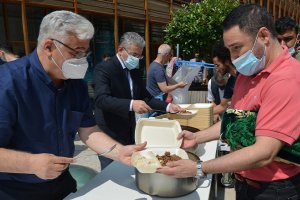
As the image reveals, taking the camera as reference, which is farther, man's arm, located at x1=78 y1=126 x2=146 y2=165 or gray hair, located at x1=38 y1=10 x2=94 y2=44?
man's arm, located at x1=78 y1=126 x2=146 y2=165

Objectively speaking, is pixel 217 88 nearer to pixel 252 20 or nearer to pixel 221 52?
pixel 221 52

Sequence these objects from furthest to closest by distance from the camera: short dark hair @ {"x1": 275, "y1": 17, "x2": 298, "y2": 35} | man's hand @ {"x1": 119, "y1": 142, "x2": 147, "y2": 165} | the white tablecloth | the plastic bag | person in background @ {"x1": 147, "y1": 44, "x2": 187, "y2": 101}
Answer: the plastic bag → person in background @ {"x1": 147, "y1": 44, "x2": 187, "y2": 101} → short dark hair @ {"x1": 275, "y1": 17, "x2": 298, "y2": 35} → man's hand @ {"x1": 119, "y1": 142, "x2": 147, "y2": 165} → the white tablecloth

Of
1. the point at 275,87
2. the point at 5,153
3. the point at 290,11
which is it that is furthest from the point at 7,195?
the point at 290,11

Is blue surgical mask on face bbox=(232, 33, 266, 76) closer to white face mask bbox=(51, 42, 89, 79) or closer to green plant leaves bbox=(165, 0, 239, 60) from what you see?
white face mask bbox=(51, 42, 89, 79)

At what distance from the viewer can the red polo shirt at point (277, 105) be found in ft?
4.05

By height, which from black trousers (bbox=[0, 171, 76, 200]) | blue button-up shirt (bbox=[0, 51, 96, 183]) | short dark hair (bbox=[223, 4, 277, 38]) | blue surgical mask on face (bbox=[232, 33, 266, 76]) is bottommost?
black trousers (bbox=[0, 171, 76, 200])

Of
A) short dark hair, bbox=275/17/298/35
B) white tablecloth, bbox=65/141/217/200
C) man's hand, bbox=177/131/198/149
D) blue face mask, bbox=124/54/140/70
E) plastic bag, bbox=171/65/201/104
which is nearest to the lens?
white tablecloth, bbox=65/141/217/200

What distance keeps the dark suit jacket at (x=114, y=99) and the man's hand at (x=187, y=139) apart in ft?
1.92

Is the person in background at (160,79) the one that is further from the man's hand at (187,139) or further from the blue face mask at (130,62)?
the man's hand at (187,139)

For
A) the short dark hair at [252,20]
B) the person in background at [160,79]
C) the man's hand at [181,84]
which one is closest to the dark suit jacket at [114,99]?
the short dark hair at [252,20]

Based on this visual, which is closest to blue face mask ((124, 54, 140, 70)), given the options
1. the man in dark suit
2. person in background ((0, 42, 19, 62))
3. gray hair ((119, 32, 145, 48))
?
the man in dark suit

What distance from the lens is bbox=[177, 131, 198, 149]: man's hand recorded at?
6.50 ft

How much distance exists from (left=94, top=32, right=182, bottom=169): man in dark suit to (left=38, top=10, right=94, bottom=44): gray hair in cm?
99

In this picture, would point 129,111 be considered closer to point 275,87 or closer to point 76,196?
point 76,196
